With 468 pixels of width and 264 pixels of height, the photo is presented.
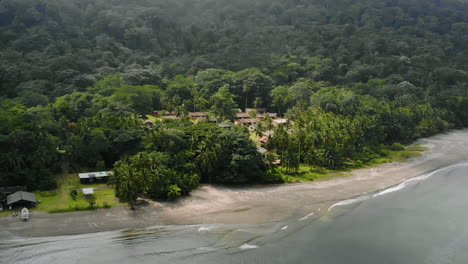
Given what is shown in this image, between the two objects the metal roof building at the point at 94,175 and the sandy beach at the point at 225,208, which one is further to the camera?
the metal roof building at the point at 94,175

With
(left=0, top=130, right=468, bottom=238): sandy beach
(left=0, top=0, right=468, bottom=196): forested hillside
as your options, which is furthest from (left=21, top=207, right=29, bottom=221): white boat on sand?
(left=0, top=0, right=468, bottom=196): forested hillside

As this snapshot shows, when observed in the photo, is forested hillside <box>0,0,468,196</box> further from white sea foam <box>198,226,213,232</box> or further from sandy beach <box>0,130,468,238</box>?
white sea foam <box>198,226,213,232</box>

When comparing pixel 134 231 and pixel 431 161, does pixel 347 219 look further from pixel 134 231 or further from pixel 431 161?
pixel 431 161

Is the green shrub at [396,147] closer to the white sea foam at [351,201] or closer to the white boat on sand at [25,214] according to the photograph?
the white sea foam at [351,201]

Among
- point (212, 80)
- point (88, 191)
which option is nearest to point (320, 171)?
point (88, 191)

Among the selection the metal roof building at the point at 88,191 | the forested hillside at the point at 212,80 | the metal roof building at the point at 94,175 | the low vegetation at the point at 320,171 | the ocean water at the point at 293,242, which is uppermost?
the forested hillside at the point at 212,80

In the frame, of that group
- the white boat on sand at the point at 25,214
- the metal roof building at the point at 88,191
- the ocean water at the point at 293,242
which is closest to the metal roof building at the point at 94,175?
the metal roof building at the point at 88,191
